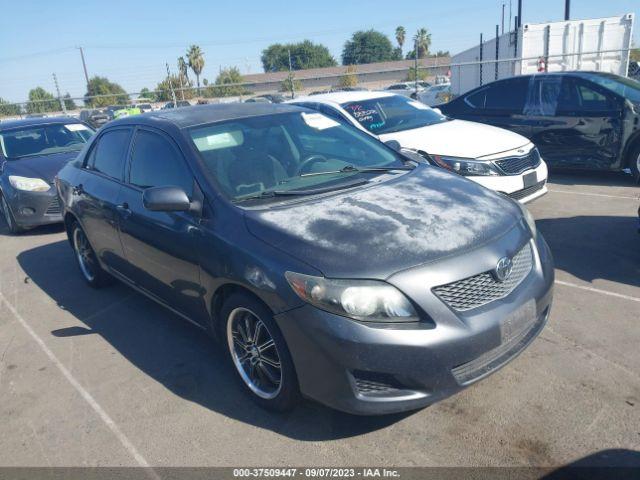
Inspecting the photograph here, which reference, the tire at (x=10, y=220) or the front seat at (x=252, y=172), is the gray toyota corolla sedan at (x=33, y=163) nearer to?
the tire at (x=10, y=220)

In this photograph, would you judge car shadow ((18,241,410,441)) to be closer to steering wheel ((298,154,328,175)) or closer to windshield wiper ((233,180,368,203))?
windshield wiper ((233,180,368,203))

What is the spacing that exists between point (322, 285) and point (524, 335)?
1220mm

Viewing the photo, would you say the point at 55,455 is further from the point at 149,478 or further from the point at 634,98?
the point at 634,98

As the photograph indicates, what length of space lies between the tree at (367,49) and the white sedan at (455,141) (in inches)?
3842

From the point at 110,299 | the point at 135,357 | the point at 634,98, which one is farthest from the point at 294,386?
the point at 634,98

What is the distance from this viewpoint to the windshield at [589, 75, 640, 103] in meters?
7.60

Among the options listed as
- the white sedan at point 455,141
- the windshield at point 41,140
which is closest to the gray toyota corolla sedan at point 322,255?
the white sedan at point 455,141

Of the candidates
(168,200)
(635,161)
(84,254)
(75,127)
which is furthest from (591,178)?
(75,127)

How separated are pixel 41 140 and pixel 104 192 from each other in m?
4.97

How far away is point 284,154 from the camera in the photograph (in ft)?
12.5

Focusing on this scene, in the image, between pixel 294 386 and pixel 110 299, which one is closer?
pixel 294 386

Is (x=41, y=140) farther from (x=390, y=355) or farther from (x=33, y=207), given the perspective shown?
(x=390, y=355)

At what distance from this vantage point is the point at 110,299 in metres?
5.16

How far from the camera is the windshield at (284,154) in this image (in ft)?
11.5
